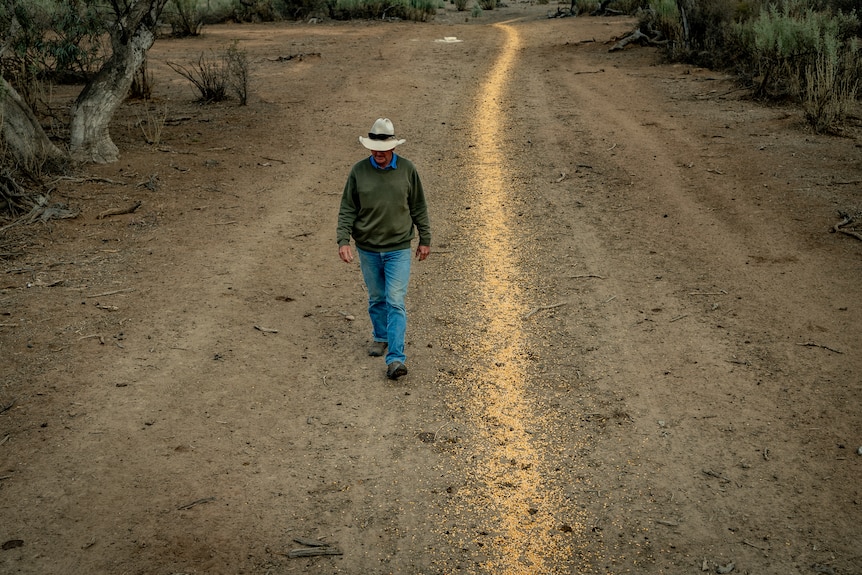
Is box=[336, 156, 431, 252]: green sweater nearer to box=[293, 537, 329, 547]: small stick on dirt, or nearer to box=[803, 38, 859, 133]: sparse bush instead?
box=[293, 537, 329, 547]: small stick on dirt

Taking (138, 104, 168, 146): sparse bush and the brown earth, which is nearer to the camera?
the brown earth

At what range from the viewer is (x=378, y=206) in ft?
Answer: 19.4

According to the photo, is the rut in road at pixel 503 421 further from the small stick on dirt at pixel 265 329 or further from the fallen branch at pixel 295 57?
the fallen branch at pixel 295 57

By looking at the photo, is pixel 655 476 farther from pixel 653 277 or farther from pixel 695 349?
pixel 653 277

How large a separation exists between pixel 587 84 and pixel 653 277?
9532 mm

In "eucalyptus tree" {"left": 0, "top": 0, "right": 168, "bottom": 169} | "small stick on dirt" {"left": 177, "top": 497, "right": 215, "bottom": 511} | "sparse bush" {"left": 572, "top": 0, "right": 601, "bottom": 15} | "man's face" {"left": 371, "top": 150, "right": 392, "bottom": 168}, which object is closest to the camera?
"small stick on dirt" {"left": 177, "top": 497, "right": 215, "bottom": 511}

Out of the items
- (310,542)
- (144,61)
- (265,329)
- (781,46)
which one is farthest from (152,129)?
(781,46)

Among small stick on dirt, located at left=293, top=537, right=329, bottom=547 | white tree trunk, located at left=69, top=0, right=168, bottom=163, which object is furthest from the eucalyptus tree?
small stick on dirt, located at left=293, top=537, right=329, bottom=547

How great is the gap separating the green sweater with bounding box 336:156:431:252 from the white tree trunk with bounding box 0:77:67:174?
17.1 feet

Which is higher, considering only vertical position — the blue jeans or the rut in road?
the blue jeans

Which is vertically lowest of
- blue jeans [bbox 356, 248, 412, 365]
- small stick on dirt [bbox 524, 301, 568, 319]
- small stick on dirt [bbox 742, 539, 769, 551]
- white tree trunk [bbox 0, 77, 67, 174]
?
Result: small stick on dirt [bbox 742, 539, 769, 551]

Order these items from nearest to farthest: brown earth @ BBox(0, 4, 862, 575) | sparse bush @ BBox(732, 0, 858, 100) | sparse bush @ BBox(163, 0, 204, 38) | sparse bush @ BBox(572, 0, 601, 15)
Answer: brown earth @ BBox(0, 4, 862, 575), sparse bush @ BBox(732, 0, 858, 100), sparse bush @ BBox(163, 0, 204, 38), sparse bush @ BBox(572, 0, 601, 15)

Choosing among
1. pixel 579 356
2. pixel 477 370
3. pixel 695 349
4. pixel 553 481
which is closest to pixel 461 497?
pixel 553 481

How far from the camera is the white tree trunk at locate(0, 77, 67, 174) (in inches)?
371
